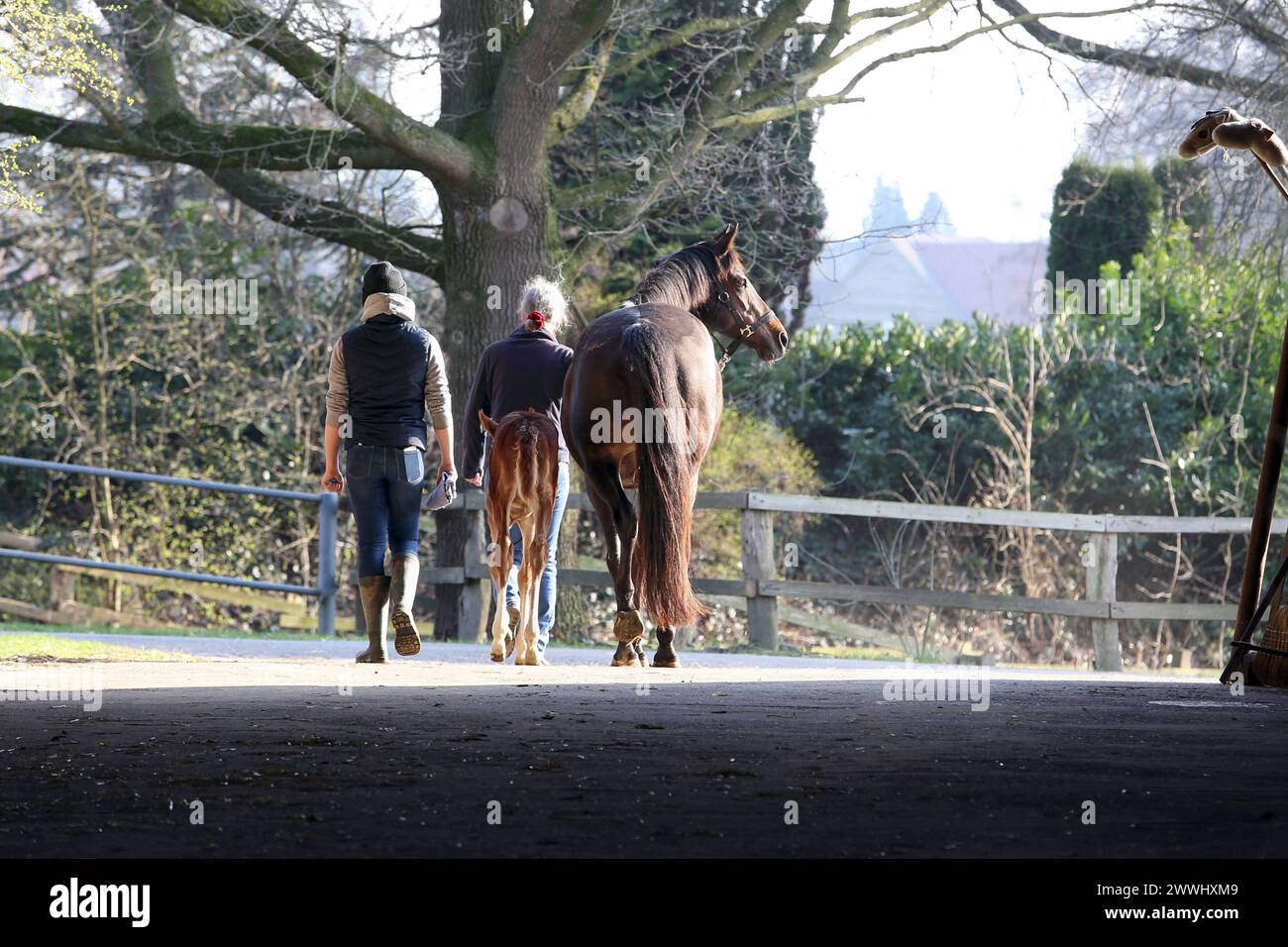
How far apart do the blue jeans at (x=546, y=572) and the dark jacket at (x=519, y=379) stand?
0.67ft

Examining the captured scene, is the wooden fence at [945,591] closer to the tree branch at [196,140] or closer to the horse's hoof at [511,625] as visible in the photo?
the tree branch at [196,140]

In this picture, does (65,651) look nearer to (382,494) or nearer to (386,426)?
(382,494)

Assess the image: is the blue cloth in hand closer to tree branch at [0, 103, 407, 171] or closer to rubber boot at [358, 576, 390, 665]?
rubber boot at [358, 576, 390, 665]

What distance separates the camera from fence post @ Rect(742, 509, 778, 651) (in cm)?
1506

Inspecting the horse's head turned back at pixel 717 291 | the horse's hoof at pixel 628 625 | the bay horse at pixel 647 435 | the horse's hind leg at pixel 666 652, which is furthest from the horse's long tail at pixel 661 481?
the horse's head turned back at pixel 717 291

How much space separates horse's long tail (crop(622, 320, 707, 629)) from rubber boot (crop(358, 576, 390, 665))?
5.04 ft

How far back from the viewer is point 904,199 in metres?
18.7

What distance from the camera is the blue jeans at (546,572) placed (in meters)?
10.6

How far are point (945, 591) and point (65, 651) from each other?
737 centimetres

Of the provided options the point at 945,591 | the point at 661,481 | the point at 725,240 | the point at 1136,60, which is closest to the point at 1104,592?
the point at 945,591

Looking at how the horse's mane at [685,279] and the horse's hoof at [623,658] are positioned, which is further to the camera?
the horse's mane at [685,279]

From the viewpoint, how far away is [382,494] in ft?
33.3
